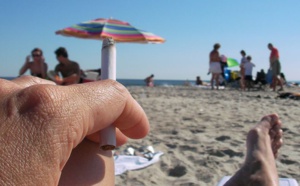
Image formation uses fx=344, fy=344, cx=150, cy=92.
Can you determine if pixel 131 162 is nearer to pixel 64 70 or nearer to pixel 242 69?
pixel 64 70

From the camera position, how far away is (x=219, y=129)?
3.98 meters

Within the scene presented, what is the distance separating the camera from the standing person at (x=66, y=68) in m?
6.51

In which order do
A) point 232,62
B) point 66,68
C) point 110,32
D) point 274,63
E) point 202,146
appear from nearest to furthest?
point 202,146 < point 66,68 < point 110,32 < point 274,63 < point 232,62

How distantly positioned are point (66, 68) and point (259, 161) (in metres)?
5.42

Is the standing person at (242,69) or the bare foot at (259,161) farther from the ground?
the standing person at (242,69)

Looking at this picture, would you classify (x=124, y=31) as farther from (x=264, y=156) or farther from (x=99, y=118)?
(x=99, y=118)

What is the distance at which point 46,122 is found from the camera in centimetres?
50

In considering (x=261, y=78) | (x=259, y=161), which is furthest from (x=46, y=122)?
(x=261, y=78)

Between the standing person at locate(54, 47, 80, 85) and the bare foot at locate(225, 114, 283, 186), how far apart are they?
15.1 ft

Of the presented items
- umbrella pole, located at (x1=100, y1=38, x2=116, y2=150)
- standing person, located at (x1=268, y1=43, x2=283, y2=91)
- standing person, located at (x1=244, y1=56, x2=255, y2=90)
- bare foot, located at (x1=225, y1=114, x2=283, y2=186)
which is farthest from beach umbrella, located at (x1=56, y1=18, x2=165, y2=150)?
umbrella pole, located at (x1=100, y1=38, x2=116, y2=150)

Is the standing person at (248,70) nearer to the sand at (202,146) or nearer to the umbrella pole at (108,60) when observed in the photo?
the sand at (202,146)

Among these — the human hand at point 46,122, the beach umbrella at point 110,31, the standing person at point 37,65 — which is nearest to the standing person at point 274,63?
the beach umbrella at point 110,31

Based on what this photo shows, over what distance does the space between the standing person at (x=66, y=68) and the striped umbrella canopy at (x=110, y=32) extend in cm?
179

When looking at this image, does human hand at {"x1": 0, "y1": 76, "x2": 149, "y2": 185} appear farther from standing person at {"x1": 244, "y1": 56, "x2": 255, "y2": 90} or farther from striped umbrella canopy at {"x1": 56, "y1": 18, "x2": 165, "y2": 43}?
standing person at {"x1": 244, "y1": 56, "x2": 255, "y2": 90}
